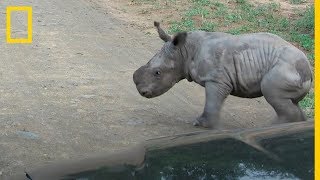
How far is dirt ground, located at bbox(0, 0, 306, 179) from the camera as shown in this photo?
19.1 feet

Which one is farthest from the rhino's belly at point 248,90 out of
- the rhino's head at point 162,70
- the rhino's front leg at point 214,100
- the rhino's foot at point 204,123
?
the rhino's head at point 162,70

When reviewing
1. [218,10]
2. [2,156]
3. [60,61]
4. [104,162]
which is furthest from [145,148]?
[218,10]

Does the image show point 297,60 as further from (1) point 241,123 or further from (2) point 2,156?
(2) point 2,156

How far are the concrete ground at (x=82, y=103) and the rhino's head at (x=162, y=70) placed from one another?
0.47m

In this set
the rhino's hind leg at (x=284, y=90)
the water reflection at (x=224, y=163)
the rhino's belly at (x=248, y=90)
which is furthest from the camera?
the rhino's belly at (x=248, y=90)

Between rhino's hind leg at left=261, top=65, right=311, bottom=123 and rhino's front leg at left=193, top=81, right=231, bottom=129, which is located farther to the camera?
rhino's front leg at left=193, top=81, right=231, bottom=129

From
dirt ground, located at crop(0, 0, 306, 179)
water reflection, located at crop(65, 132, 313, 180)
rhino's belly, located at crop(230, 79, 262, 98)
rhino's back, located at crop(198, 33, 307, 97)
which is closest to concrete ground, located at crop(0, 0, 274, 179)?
dirt ground, located at crop(0, 0, 306, 179)

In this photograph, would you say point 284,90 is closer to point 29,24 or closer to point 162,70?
→ point 162,70

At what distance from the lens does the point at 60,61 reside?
9.07 metres

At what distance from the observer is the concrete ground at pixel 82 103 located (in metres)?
5.83

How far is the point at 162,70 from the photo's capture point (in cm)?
600

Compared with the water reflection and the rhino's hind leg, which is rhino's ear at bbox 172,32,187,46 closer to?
the rhino's hind leg

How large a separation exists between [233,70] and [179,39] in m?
0.57

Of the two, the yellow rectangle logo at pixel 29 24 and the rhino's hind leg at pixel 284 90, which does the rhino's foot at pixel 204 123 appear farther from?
the yellow rectangle logo at pixel 29 24
